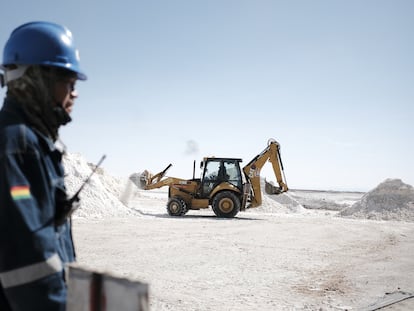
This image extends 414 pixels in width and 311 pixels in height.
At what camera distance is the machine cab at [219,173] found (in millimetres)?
18484

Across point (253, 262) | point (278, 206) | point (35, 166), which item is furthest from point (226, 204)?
point (35, 166)

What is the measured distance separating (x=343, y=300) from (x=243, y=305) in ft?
4.87

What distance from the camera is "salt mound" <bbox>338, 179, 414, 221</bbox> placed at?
22625 mm

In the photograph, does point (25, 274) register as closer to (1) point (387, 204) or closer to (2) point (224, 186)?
(2) point (224, 186)

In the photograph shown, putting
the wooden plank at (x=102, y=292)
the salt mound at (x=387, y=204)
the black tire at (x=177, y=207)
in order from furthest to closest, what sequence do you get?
the salt mound at (x=387, y=204)
the black tire at (x=177, y=207)
the wooden plank at (x=102, y=292)

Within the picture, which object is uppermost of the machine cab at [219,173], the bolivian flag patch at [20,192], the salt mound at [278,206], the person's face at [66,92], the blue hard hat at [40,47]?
the machine cab at [219,173]

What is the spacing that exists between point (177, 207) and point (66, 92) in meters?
16.9

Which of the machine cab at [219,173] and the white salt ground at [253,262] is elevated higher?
the machine cab at [219,173]

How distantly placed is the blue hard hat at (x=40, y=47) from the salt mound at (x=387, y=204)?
909 inches

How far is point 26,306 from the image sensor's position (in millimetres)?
1497

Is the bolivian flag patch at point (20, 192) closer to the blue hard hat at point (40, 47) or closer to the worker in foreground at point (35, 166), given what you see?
the worker in foreground at point (35, 166)

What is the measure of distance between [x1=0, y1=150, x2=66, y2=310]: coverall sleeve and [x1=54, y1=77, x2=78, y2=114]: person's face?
472 mm

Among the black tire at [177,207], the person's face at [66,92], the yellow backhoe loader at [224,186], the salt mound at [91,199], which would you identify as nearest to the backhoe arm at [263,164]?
the yellow backhoe loader at [224,186]

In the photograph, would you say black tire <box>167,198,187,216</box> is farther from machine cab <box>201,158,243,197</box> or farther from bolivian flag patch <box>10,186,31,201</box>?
bolivian flag patch <box>10,186,31,201</box>
